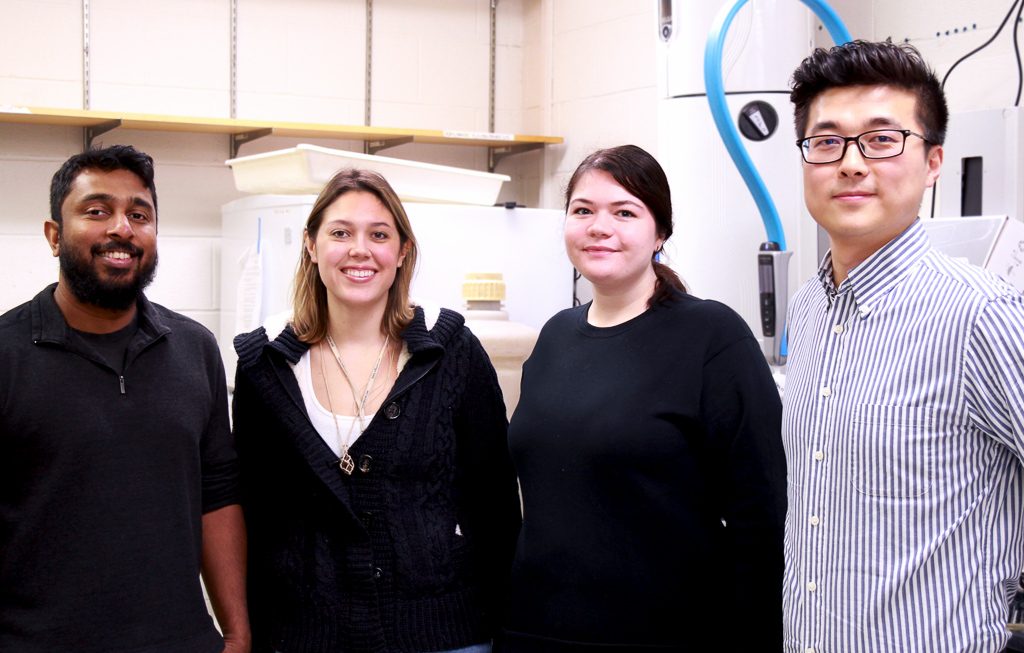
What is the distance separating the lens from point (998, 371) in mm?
926

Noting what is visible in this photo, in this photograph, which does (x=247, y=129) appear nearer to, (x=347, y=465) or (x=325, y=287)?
(x=325, y=287)

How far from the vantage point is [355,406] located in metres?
1.52

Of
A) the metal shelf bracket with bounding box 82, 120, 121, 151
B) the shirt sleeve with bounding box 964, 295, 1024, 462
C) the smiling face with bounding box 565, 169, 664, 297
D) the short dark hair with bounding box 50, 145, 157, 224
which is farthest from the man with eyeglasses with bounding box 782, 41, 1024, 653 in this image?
the metal shelf bracket with bounding box 82, 120, 121, 151

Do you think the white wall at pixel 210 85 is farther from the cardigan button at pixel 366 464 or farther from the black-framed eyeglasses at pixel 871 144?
the black-framed eyeglasses at pixel 871 144

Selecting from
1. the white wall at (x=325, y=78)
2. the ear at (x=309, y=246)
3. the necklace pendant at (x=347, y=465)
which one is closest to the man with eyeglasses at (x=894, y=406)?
the necklace pendant at (x=347, y=465)

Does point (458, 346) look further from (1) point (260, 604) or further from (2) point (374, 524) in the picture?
(1) point (260, 604)

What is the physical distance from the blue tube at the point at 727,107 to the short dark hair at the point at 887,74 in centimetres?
102

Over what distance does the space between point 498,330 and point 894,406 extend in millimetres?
1738

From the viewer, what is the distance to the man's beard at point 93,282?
1378mm

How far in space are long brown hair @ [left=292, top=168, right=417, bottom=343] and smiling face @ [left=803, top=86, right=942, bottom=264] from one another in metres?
0.74

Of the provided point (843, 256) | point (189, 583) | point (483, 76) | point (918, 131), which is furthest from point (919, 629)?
Answer: point (483, 76)

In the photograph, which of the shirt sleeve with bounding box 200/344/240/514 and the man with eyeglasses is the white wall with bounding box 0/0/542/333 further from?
the man with eyeglasses

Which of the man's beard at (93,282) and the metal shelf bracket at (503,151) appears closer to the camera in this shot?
the man's beard at (93,282)

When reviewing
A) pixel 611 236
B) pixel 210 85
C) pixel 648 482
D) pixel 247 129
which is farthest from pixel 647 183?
pixel 210 85
